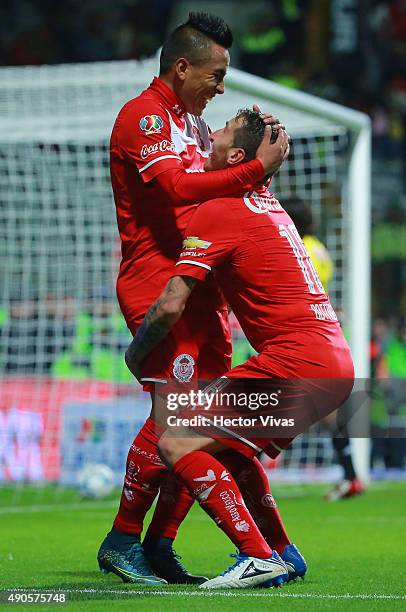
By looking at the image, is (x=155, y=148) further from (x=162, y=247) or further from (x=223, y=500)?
(x=223, y=500)

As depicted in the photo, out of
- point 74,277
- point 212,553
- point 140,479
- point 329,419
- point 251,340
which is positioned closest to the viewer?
point 251,340

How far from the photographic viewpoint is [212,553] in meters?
6.31

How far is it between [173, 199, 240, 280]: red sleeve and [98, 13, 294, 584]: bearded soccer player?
155mm

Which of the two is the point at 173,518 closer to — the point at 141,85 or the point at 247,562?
the point at 247,562

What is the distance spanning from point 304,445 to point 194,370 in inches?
284

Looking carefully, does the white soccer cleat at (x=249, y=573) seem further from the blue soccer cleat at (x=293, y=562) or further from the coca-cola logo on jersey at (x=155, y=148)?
the coca-cola logo on jersey at (x=155, y=148)

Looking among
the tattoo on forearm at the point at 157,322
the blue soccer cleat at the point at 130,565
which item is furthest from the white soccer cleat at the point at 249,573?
the tattoo on forearm at the point at 157,322

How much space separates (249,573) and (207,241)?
119 cm

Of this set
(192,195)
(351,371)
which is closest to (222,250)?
(192,195)

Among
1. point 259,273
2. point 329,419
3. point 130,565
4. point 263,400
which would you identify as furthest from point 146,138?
point 329,419

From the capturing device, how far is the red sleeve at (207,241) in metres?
4.71

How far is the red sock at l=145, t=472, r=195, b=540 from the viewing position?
5281 millimetres

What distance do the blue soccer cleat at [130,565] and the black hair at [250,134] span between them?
159 centimetres

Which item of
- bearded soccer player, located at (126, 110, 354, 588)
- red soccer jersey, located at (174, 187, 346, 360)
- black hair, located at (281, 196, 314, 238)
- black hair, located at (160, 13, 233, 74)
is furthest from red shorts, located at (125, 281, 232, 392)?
black hair, located at (281, 196, 314, 238)
